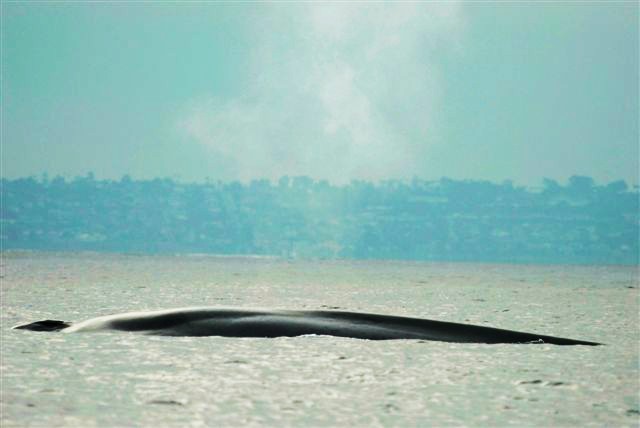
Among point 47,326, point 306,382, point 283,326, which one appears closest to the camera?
point 306,382

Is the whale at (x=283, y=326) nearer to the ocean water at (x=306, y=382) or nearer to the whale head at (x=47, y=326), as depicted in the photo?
the whale head at (x=47, y=326)

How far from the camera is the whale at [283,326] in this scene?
19.3 meters

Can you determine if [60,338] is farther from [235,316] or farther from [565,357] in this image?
[565,357]

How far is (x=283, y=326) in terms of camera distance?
19734 millimetres

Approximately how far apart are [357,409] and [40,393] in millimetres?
3435

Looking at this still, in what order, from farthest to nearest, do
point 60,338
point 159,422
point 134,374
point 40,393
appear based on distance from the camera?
point 60,338
point 134,374
point 40,393
point 159,422

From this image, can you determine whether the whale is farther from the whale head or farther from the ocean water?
the ocean water

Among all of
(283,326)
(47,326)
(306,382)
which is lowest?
(306,382)

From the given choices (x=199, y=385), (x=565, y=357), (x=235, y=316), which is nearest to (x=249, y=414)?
(x=199, y=385)

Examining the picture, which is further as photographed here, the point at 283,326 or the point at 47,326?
the point at 47,326

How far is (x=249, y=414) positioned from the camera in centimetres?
1098

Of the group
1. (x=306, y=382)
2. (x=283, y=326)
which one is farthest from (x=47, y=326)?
(x=306, y=382)

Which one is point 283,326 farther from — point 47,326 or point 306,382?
point 306,382

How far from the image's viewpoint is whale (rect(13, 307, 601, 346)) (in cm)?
1928
